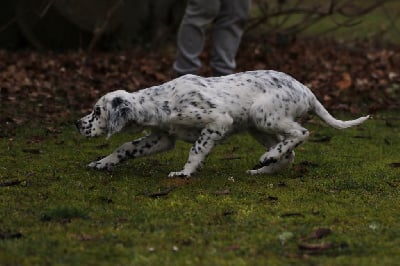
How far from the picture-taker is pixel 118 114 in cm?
635

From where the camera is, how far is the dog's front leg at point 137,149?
672 cm

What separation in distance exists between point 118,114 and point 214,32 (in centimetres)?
376

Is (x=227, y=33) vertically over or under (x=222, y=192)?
under

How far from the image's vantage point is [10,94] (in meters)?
9.81

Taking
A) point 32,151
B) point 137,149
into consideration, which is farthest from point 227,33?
point 137,149

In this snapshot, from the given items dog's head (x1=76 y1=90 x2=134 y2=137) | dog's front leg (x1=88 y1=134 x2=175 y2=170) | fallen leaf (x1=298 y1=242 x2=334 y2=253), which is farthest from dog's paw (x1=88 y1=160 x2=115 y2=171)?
fallen leaf (x1=298 y1=242 x2=334 y2=253)

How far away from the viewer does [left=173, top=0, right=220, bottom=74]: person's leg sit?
9289 mm

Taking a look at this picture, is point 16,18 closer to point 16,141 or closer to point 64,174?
point 16,141

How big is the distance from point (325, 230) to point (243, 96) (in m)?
1.85

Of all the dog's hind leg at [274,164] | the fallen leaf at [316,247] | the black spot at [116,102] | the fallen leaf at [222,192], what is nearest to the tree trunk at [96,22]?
the dog's hind leg at [274,164]

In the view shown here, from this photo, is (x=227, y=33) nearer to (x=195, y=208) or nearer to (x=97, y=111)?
(x=97, y=111)

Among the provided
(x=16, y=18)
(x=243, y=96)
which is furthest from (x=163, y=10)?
(x=243, y=96)

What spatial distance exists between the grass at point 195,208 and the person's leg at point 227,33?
2.01 m

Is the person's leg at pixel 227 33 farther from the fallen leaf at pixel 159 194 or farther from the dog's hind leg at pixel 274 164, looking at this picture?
the fallen leaf at pixel 159 194
